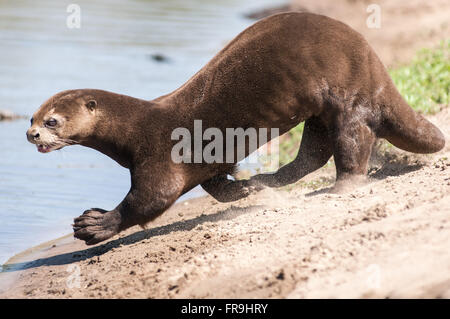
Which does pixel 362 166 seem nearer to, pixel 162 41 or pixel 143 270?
pixel 143 270

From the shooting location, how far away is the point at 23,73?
534 inches

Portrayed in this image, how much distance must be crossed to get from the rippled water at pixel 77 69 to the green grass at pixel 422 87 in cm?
133

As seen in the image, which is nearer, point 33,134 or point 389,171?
point 33,134

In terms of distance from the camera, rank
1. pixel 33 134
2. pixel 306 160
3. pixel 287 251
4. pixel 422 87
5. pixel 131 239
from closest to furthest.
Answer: pixel 287 251
pixel 33 134
pixel 131 239
pixel 306 160
pixel 422 87

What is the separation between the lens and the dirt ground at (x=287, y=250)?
164 inches

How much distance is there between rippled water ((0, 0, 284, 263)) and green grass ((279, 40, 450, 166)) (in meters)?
1.33

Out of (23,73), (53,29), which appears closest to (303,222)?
(23,73)

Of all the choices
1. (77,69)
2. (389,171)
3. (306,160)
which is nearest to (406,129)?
(389,171)

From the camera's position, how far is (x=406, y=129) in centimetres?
648

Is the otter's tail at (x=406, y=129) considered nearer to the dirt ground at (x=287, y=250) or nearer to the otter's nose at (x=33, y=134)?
the dirt ground at (x=287, y=250)

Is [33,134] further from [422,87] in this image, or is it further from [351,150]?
[422,87]

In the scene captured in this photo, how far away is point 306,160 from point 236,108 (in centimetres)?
103

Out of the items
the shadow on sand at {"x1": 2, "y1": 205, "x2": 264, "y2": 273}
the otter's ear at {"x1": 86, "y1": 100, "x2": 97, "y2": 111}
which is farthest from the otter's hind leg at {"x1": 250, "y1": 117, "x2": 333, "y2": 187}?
the otter's ear at {"x1": 86, "y1": 100, "x2": 97, "y2": 111}

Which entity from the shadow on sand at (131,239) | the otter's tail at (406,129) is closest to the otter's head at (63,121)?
the shadow on sand at (131,239)
